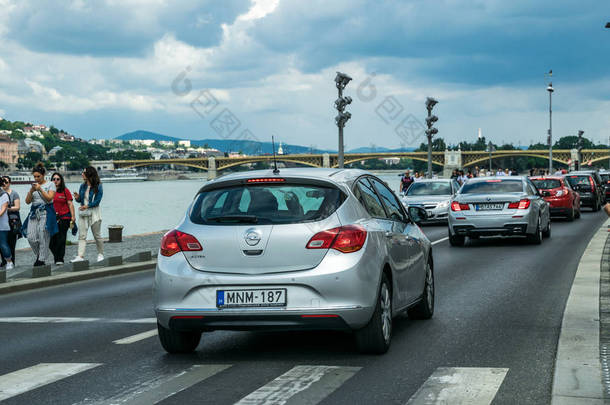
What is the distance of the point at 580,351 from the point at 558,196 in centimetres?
2197

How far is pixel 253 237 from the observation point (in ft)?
21.6

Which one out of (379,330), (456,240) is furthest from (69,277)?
(456,240)

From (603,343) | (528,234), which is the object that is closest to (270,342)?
(603,343)

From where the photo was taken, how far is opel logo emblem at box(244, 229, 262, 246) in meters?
6.58

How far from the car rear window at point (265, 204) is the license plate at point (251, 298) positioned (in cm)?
51

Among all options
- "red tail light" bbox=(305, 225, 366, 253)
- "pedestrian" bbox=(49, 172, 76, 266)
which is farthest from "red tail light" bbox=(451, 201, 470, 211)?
"red tail light" bbox=(305, 225, 366, 253)

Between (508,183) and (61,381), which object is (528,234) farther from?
(61,381)

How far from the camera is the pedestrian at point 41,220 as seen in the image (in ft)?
51.1

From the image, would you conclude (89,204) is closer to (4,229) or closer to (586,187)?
(4,229)

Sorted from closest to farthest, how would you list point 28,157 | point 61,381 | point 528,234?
point 61,381, point 528,234, point 28,157

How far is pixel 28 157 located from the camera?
183625mm

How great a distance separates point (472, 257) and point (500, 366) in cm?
1001

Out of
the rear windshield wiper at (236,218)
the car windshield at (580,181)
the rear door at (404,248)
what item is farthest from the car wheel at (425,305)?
the car windshield at (580,181)

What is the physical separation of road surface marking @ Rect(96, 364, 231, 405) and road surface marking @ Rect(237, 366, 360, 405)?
51 centimetres
